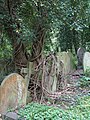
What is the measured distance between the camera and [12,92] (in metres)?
4.02

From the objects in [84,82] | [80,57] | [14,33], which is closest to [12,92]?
[14,33]

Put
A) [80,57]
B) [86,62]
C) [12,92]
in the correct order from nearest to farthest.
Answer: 1. [12,92]
2. [86,62]
3. [80,57]

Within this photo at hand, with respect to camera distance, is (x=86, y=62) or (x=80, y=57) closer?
(x=86, y=62)

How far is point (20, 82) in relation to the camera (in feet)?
13.8

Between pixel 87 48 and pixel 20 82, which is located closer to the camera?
pixel 20 82

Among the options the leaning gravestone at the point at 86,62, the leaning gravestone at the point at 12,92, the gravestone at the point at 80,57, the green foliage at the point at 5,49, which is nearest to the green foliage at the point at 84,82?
the leaning gravestone at the point at 86,62

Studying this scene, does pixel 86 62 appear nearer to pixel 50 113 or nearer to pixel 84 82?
pixel 84 82

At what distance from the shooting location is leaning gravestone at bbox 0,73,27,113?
149 inches

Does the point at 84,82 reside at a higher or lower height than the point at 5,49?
lower

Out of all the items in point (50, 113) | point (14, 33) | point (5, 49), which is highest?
point (14, 33)

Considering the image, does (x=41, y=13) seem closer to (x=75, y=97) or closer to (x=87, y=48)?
(x=75, y=97)

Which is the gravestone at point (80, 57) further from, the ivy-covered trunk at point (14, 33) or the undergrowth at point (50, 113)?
the undergrowth at point (50, 113)

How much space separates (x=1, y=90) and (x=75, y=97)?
6.72ft

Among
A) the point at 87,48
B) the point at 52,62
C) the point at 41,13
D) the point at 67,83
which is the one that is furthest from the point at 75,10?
the point at 87,48
